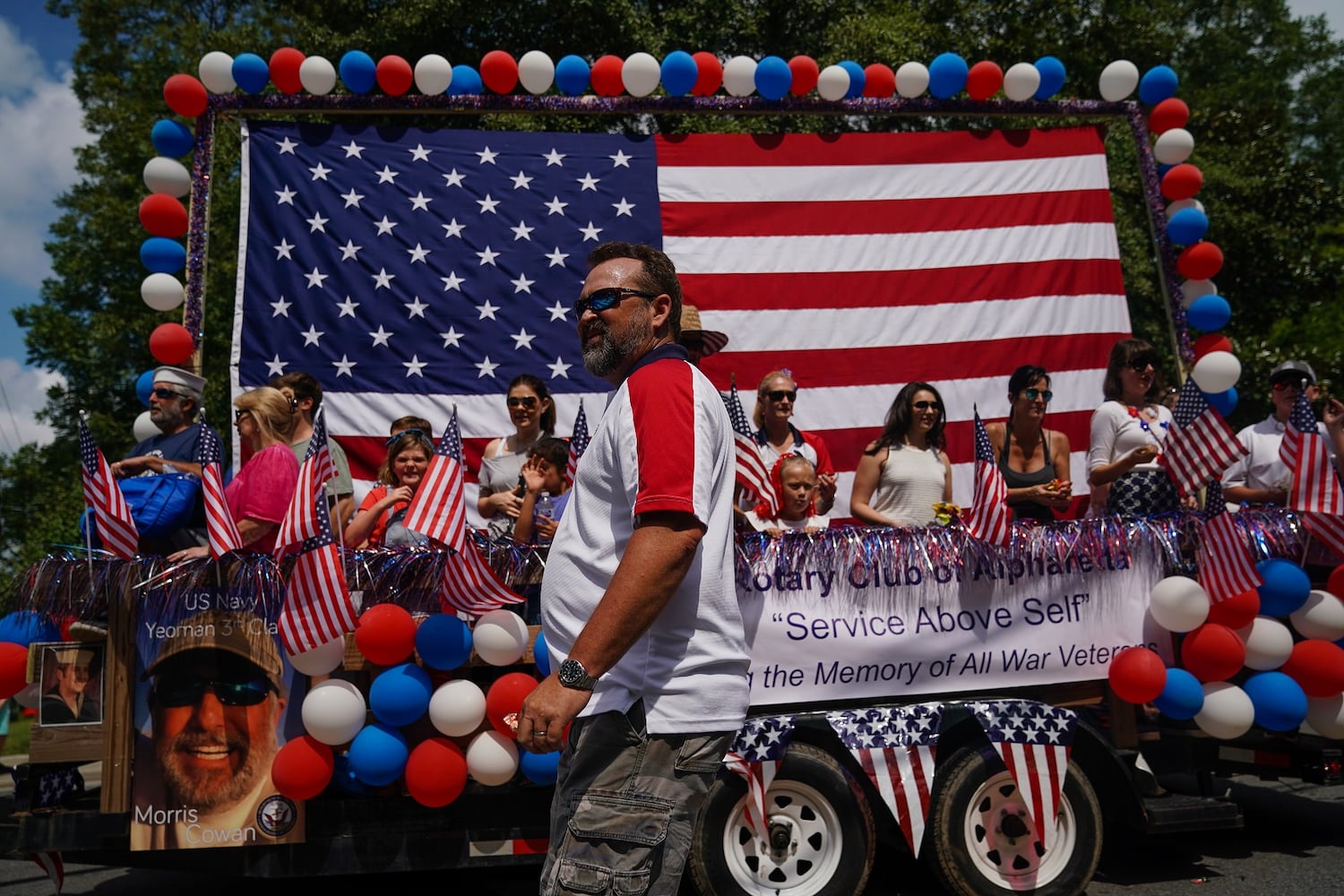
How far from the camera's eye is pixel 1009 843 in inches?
179

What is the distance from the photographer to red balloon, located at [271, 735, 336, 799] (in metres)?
4.07

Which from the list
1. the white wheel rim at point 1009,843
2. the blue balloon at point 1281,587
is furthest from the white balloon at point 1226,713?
the white wheel rim at point 1009,843

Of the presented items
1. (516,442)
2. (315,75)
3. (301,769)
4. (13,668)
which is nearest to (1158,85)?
(516,442)

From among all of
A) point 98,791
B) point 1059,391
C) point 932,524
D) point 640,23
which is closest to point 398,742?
point 98,791

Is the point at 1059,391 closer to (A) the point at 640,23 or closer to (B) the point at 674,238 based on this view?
(B) the point at 674,238

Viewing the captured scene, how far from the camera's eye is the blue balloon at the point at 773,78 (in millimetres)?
7141

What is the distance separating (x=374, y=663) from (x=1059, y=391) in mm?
5132

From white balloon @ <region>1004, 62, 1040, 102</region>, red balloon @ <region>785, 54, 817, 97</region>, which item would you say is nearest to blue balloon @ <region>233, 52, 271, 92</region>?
red balloon @ <region>785, 54, 817, 97</region>

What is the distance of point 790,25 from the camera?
15359 millimetres

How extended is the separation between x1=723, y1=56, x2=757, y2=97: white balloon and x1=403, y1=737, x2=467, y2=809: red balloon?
486 cm

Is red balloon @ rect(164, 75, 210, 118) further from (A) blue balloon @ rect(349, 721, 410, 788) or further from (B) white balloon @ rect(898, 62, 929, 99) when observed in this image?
(A) blue balloon @ rect(349, 721, 410, 788)

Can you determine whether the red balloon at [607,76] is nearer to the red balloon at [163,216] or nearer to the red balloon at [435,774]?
the red balloon at [163,216]

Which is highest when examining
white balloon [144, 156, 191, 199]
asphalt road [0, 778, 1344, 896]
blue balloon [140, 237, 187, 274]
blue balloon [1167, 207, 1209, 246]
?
white balloon [144, 156, 191, 199]

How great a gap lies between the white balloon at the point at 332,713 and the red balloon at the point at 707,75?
→ 15.7ft
